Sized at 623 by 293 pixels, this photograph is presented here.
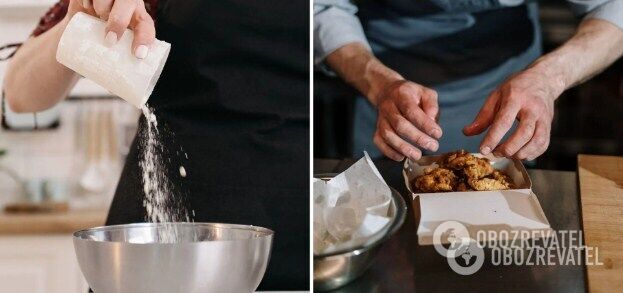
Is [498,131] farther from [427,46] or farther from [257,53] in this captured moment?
[257,53]

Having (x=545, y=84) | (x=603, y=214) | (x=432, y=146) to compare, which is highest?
(x=545, y=84)

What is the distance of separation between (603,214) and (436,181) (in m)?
0.29

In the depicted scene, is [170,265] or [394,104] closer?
[170,265]

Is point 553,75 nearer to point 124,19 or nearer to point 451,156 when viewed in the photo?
point 451,156

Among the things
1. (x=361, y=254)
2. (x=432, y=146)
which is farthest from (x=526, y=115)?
(x=361, y=254)

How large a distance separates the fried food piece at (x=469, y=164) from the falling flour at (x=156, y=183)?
0.55m

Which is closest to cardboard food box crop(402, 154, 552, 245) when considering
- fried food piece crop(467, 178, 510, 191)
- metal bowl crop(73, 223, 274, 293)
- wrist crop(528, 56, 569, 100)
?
fried food piece crop(467, 178, 510, 191)

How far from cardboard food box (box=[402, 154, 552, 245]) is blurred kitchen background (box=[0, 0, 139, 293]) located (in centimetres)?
66

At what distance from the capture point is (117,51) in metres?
1.49

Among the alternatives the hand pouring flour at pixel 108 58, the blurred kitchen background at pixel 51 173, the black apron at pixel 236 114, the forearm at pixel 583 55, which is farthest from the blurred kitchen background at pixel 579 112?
the blurred kitchen background at pixel 51 173

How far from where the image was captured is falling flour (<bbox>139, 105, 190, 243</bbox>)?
1.77 m

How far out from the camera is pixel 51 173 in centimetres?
178

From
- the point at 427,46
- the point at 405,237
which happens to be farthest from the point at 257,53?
the point at 405,237

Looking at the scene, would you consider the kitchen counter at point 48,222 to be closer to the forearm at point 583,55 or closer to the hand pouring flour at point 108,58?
the hand pouring flour at point 108,58
